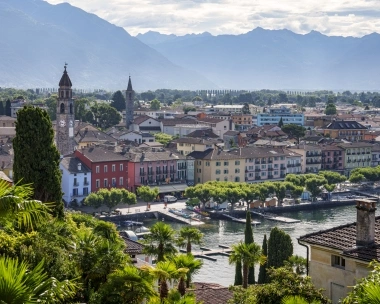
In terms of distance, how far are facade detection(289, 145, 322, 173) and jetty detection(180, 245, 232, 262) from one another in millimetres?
38206

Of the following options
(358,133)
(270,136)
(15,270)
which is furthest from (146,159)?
(15,270)

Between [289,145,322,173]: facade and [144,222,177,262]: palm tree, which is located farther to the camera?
[289,145,322,173]: facade

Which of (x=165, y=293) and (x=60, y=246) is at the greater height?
(x=60, y=246)

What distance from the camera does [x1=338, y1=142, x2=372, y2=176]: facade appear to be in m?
89.1

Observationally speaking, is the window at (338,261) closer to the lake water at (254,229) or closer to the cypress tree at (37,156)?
the cypress tree at (37,156)

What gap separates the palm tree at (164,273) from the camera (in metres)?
14.2

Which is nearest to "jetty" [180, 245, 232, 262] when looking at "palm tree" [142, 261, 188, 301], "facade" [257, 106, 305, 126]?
"palm tree" [142, 261, 188, 301]

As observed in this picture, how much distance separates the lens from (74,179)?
204ft

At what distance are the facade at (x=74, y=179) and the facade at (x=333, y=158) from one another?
3182cm

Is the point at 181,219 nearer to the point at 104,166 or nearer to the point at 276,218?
the point at 276,218

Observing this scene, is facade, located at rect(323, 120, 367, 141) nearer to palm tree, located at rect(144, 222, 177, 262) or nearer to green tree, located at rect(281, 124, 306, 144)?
green tree, located at rect(281, 124, 306, 144)

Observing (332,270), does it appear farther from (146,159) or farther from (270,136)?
(270,136)

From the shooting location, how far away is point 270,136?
9919 centimetres

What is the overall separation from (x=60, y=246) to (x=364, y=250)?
199 inches
